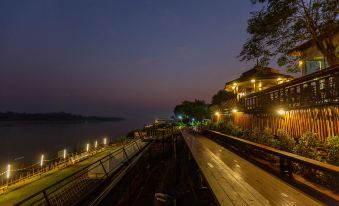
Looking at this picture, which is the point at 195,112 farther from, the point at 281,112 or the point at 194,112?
the point at 281,112

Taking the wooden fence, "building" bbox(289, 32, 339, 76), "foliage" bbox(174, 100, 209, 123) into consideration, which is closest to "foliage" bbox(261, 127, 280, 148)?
the wooden fence

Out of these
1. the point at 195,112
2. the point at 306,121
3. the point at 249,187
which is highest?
the point at 195,112

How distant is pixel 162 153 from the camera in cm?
2562

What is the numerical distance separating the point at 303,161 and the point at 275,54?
364 inches

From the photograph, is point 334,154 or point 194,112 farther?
point 194,112

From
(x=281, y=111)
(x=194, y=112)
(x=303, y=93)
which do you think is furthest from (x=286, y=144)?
(x=194, y=112)

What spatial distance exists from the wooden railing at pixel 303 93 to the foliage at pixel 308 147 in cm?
131

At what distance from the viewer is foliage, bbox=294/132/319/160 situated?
27.3 ft

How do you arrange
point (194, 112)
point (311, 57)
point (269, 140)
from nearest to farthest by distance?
point (269, 140) < point (311, 57) < point (194, 112)

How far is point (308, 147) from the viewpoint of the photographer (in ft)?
29.4

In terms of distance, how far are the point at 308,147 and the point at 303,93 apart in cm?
297

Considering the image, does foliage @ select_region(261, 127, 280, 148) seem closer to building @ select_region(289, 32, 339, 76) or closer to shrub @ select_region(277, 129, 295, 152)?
shrub @ select_region(277, 129, 295, 152)

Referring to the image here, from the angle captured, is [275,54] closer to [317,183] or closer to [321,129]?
[321,129]

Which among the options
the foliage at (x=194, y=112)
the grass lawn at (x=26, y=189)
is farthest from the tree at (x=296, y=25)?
the foliage at (x=194, y=112)
